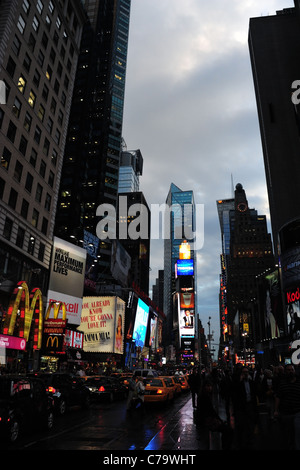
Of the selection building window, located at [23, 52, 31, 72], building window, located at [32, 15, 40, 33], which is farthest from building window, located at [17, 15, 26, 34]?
building window, located at [23, 52, 31, 72]

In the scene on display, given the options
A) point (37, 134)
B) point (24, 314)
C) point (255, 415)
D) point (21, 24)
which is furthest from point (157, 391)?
point (21, 24)

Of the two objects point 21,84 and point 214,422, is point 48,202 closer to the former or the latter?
point 21,84

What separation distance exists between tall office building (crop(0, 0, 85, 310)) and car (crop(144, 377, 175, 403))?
52.7 ft

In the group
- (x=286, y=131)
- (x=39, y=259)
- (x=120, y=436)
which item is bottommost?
(x=120, y=436)

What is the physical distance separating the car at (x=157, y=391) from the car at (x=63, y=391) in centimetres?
357

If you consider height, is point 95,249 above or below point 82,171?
below

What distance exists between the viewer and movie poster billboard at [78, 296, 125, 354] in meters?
56.8

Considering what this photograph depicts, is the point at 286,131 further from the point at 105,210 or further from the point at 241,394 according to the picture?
the point at 241,394

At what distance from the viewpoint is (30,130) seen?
37062 millimetres

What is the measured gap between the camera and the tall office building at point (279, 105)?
114m

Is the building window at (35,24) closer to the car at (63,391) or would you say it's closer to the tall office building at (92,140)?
the car at (63,391)

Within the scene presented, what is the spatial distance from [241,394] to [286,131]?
410 feet
